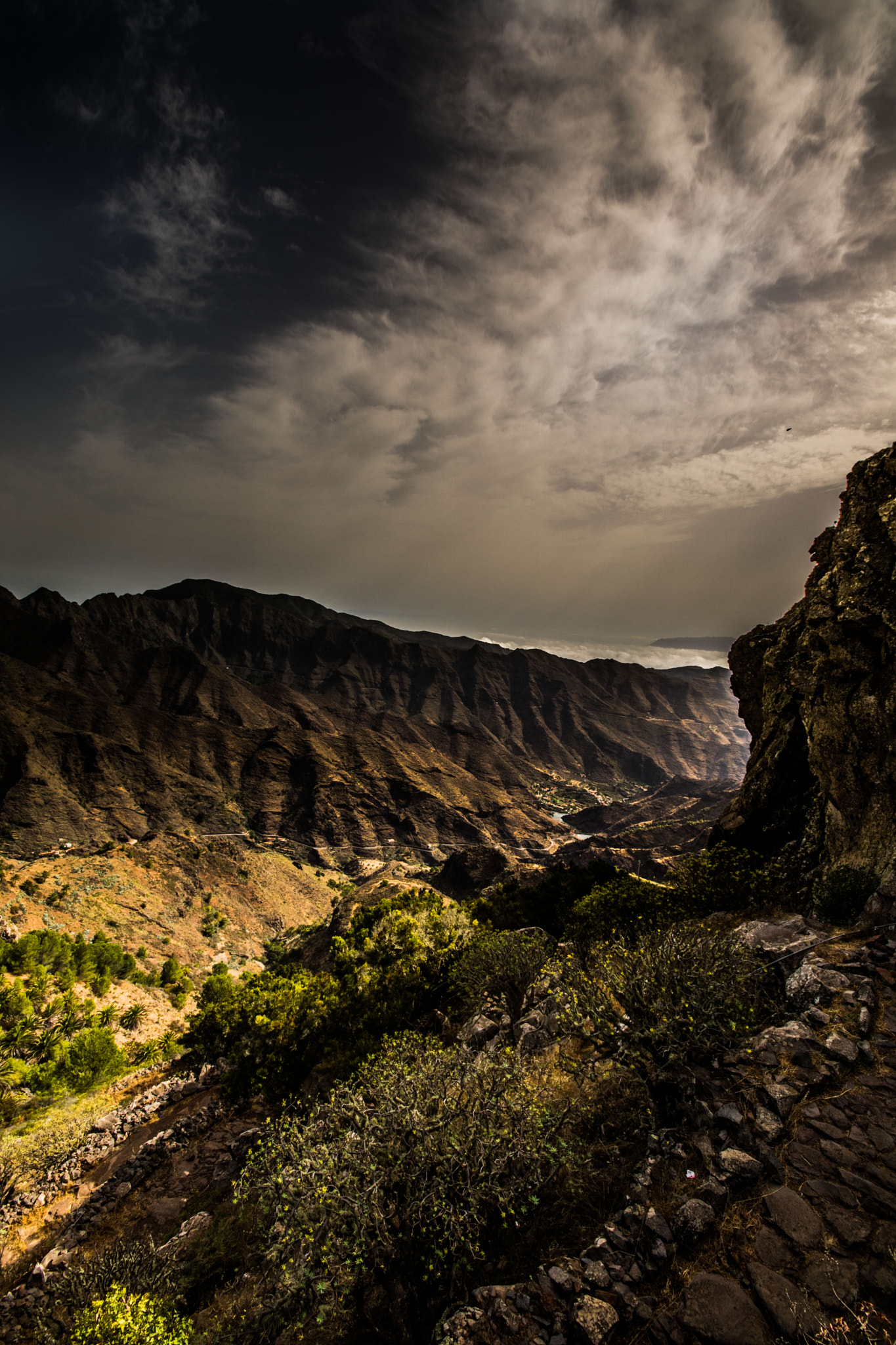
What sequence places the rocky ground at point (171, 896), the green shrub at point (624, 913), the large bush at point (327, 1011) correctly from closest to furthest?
the large bush at point (327, 1011), the green shrub at point (624, 913), the rocky ground at point (171, 896)

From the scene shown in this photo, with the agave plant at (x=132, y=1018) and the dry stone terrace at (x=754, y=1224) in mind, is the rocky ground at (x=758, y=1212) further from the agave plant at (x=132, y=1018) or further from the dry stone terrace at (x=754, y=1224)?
the agave plant at (x=132, y=1018)

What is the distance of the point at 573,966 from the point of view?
15.8 m

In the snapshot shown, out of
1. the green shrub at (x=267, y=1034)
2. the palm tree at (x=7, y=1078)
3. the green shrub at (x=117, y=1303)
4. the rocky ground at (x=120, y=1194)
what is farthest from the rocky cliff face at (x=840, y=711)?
the palm tree at (x=7, y=1078)

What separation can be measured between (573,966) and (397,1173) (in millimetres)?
8963

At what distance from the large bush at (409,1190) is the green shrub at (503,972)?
30.4ft

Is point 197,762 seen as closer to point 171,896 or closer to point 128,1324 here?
point 171,896

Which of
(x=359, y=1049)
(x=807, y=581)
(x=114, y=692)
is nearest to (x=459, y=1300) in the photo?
(x=359, y=1049)

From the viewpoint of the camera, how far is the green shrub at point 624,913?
22.7m

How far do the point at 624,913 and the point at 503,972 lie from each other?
8.18m

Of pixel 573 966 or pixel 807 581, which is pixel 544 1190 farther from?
pixel 807 581

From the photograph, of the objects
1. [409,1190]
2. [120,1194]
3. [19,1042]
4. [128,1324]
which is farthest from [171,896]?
[409,1190]

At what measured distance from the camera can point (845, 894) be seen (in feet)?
51.8

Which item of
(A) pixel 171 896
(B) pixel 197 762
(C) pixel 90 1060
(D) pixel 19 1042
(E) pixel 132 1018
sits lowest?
(E) pixel 132 1018

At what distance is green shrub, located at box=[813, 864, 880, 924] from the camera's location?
15484mm
